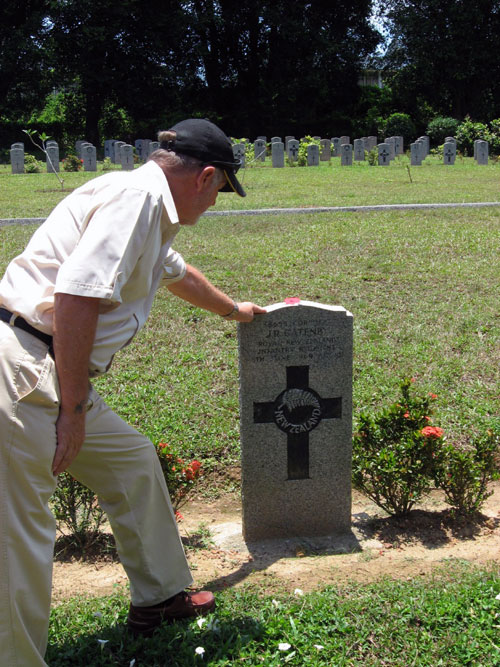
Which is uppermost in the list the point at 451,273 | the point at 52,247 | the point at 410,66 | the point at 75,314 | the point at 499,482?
the point at 410,66

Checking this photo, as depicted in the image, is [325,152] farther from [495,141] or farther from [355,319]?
[355,319]

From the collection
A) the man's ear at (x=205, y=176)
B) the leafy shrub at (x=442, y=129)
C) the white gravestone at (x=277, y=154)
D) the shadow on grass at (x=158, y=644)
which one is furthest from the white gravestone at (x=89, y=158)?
the shadow on grass at (x=158, y=644)

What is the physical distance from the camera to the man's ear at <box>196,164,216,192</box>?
8.09 feet

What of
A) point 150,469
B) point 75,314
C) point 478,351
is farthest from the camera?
point 478,351

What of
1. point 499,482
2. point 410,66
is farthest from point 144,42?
point 499,482

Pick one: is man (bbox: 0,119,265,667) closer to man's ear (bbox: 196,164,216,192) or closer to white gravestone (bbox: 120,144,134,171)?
man's ear (bbox: 196,164,216,192)

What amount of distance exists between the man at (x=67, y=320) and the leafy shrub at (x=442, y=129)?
99.3ft

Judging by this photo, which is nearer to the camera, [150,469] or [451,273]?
[150,469]

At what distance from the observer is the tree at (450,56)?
36250 millimetres

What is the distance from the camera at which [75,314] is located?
7.10 feet

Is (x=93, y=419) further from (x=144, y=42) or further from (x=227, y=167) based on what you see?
(x=144, y=42)

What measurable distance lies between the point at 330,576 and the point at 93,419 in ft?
4.88

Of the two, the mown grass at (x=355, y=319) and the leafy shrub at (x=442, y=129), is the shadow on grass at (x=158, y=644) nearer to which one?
the mown grass at (x=355, y=319)

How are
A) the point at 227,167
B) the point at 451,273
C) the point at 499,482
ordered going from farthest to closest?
the point at 451,273
the point at 499,482
the point at 227,167
